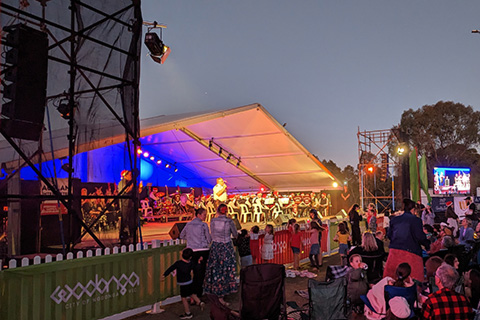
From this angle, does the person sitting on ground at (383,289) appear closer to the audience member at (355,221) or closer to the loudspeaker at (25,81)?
the loudspeaker at (25,81)

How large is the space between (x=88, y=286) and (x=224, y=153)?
54.7ft

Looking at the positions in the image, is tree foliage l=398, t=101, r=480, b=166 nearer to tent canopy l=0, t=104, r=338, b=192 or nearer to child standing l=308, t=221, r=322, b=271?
tent canopy l=0, t=104, r=338, b=192

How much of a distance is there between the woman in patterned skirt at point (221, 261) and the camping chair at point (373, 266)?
216cm

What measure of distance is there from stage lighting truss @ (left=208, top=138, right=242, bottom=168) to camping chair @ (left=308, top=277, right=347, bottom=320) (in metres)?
15.4

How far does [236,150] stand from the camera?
845 inches

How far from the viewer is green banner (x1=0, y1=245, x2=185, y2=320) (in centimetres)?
458

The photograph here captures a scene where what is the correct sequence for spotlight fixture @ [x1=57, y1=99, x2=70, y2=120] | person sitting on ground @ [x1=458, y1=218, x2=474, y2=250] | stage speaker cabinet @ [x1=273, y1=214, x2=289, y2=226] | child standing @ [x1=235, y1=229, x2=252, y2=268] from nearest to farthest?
1. spotlight fixture @ [x1=57, y1=99, x2=70, y2=120]
2. child standing @ [x1=235, y1=229, x2=252, y2=268]
3. person sitting on ground @ [x1=458, y1=218, x2=474, y2=250]
4. stage speaker cabinet @ [x1=273, y1=214, x2=289, y2=226]

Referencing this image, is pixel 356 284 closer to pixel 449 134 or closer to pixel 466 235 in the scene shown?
pixel 466 235

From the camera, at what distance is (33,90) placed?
5891mm

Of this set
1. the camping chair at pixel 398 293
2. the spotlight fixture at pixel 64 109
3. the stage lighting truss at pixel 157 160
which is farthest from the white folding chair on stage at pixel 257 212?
the camping chair at pixel 398 293

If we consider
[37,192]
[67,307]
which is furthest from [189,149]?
[67,307]

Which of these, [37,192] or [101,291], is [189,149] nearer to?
[37,192]

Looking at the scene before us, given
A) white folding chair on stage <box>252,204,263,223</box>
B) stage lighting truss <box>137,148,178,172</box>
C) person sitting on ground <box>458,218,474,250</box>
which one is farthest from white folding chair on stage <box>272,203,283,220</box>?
→ person sitting on ground <box>458,218,474,250</box>

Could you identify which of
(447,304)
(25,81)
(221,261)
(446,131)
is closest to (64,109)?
(25,81)
